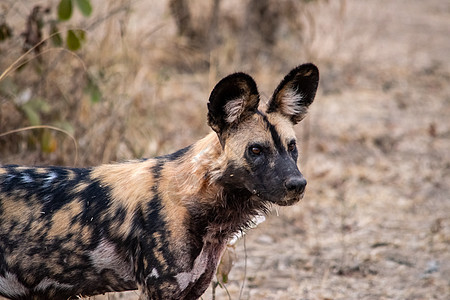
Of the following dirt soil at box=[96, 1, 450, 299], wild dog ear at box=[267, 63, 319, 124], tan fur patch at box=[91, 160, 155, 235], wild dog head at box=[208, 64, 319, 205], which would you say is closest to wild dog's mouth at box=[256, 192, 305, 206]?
wild dog head at box=[208, 64, 319, 205]

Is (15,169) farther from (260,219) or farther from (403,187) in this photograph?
(403,187)

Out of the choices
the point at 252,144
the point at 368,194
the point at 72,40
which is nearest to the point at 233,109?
the point at 252,144

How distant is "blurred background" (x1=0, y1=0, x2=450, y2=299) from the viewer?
4.65 m

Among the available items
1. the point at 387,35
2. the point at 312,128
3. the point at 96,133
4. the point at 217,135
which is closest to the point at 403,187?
the point at 312,128

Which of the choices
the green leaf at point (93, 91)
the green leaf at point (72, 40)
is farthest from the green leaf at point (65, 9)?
the green leaf at point (93, 91)

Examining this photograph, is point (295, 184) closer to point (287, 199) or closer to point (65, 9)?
point (287, 199)

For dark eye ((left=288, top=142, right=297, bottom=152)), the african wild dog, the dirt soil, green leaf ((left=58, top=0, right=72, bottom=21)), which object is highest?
green leaf ((left=58, top=0, right=72, bottom=21))

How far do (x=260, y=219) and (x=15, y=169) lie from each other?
116 centimetres

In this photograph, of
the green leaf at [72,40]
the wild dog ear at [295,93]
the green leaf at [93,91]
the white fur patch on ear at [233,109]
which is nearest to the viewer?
the white fur patch on ear at [233,109]

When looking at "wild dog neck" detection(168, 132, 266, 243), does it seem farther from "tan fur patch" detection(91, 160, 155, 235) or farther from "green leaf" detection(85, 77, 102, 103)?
"green leaf" detection(85, 77, 102, 103)

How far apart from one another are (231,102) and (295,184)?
45cm

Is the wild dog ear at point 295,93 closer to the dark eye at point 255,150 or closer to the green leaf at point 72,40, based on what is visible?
the dark eye at point 255,150

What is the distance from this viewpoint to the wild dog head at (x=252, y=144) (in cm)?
282

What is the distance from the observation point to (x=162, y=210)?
9.59 ft
